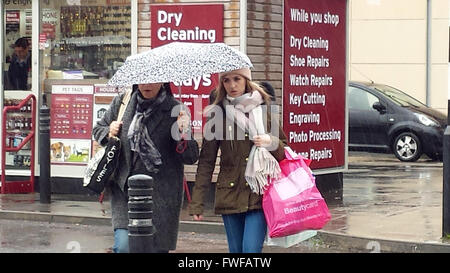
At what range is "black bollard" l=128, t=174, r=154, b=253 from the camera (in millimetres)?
6516

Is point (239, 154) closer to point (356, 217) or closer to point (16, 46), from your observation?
point (356, 217)

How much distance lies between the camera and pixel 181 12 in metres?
13.3

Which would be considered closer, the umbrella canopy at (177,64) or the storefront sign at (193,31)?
the umbrella canopy at (177,64)

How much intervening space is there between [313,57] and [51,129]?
3808 millimetres

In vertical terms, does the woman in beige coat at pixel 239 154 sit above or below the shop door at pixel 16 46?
below

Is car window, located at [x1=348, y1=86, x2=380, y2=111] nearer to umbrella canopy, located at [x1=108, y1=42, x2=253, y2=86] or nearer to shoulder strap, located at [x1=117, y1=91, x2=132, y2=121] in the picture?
umbrella canopy, located at [x1=108, y1=42, x2=253, y2=86]

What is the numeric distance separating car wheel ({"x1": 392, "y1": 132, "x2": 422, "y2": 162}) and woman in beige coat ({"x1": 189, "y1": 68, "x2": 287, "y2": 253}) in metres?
14.1

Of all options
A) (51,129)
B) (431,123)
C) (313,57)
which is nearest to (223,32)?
(313,57)

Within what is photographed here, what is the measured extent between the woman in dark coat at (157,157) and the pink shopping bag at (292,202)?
64cm

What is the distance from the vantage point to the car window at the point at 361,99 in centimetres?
2148

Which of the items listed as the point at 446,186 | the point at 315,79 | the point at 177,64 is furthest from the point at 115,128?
the point at 315,79

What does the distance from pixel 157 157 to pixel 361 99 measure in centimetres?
1532

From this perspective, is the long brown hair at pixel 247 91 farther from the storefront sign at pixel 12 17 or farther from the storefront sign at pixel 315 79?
the storefront sign at pixel 12 17

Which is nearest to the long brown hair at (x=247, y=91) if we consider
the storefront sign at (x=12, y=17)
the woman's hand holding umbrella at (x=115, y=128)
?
the woman's hand holding umbrella at (x=115, y=128)
